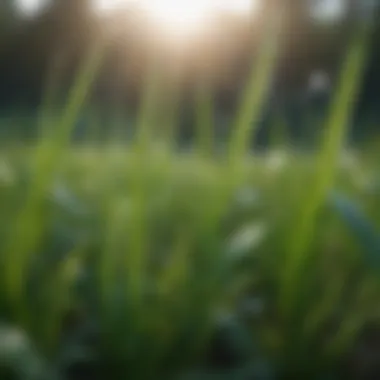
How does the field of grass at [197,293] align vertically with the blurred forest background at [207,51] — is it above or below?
below

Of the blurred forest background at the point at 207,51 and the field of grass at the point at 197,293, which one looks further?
the blurred forest background at the point at 207,51

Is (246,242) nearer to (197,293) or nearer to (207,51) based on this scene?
(197,293)

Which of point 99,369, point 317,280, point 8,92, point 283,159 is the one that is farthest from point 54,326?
point 8,92

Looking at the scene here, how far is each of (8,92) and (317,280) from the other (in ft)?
23.4

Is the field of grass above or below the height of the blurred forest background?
below

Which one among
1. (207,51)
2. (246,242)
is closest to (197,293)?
(246,242)

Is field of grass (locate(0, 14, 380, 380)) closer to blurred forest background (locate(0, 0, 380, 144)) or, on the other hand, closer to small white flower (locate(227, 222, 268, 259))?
small white flower (locate(227, 222, 268, 259))

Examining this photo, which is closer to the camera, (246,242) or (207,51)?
(246,242)

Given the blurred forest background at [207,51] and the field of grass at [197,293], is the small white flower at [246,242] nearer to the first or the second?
the field of grass at [197,293]

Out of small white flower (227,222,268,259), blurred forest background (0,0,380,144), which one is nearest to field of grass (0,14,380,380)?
small white flower (227,222,268,259)

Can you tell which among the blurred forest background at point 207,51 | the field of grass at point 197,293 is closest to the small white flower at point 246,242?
the field of grass at point 197,293

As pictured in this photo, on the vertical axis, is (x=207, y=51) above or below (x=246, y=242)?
above

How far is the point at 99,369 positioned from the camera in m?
0.40

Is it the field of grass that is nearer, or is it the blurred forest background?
the field of grass
